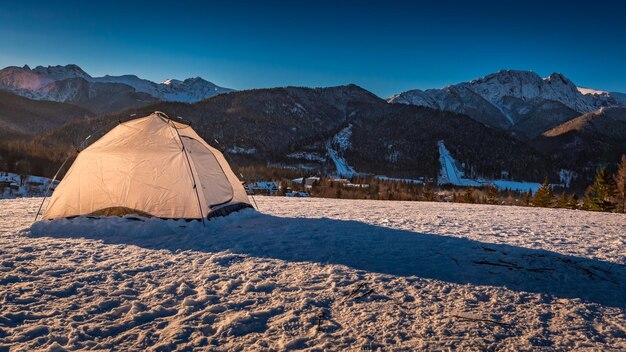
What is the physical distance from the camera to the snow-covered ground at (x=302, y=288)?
14.4ft

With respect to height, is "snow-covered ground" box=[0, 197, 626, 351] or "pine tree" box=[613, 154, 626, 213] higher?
"pine tree" box=[613, 154, 626, 213]

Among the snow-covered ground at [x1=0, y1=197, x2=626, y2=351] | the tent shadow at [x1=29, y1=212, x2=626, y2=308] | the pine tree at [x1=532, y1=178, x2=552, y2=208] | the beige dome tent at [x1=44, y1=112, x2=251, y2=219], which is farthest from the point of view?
the pine tree at [x1=532, y1=178, x2=552, y2=208]

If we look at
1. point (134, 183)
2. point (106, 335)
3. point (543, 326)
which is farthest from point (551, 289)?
point (134, 183)

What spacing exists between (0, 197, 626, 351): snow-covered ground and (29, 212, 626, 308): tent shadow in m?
0.05

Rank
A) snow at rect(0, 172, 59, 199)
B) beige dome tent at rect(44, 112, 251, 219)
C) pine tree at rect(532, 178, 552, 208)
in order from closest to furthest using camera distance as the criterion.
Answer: beige dome tent at rect(44, 112, 251, 219)
pine tree at rect(532, 178, 552, 208)
snow at rect(0, 172, 59, 199)

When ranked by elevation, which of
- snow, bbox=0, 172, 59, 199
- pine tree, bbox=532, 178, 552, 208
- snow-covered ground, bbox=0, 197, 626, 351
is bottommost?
snow, bbox=0, 172, 59, 199

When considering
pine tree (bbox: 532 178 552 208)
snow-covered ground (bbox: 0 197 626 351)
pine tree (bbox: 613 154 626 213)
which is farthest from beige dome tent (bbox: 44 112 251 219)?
pine tree (bbox: 532 178 552 208)

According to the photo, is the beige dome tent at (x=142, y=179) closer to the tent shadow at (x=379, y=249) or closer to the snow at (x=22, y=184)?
the tent shadow at (x=379, y=249)

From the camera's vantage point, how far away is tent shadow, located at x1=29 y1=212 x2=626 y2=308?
656 cm

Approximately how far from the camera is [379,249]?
8.58 m

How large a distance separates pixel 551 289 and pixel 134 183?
11809mm

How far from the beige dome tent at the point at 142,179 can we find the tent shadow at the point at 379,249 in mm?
709

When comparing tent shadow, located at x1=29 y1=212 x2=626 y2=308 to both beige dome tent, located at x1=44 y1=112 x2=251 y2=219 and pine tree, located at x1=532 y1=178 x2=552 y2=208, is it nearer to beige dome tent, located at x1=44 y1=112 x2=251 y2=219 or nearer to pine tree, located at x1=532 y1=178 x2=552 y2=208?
beige dome tent, located at x1=44 y1=112 x2=251 y2=219

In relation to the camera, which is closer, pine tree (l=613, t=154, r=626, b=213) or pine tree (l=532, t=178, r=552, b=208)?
pine tree (l=613, t=154, r=626, b=213)
